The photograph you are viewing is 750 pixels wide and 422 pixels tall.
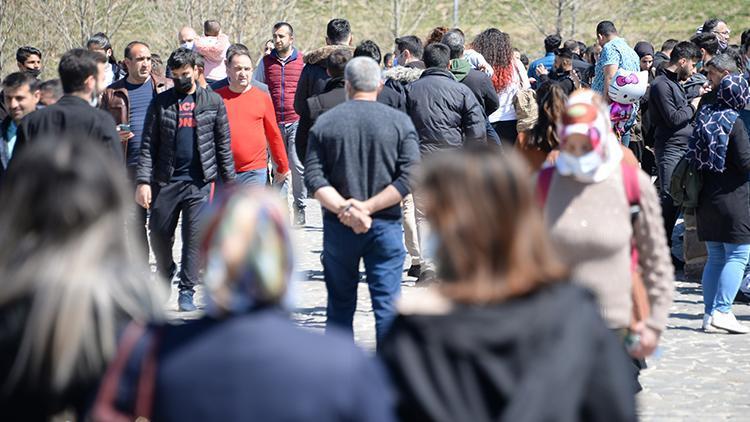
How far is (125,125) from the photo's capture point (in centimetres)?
993

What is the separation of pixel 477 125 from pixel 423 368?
7412 mm

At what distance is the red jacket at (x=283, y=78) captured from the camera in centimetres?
1338

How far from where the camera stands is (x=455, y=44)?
1148cm

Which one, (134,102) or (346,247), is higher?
(134,102)

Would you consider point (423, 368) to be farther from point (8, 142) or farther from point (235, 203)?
point (8, 142)

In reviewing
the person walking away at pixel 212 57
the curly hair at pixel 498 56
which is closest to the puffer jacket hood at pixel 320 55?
the curly hair at pixel 498 56

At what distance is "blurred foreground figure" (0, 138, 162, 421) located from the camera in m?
2.95

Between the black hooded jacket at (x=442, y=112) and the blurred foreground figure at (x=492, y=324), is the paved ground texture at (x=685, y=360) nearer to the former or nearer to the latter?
the black hooded jacket at (x=442, y=112)

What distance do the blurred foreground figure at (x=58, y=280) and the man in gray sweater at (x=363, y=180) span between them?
12.6ft

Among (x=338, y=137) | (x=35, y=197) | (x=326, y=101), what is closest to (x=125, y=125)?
(x=326, y=101)

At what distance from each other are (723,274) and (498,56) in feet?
13.6

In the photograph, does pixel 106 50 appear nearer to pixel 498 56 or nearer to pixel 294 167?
pixel 294 167

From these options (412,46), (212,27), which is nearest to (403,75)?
(412,46)

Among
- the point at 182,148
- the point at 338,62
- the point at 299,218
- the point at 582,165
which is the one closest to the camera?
the point at 582,165
